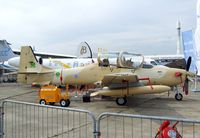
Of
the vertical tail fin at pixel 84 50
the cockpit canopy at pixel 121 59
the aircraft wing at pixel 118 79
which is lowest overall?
the aircraft wing at pixel 118 79

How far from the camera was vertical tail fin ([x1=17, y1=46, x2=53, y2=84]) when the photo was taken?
1588 centimetres

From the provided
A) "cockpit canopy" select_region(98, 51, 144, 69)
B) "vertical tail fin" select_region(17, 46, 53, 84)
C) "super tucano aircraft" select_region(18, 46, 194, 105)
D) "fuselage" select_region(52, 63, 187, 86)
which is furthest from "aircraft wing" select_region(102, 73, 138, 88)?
"vertical tail fin" select_region(17, 46, 53, 84)

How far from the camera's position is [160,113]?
10633 mm

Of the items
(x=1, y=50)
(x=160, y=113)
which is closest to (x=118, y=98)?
(x=160, y=113)

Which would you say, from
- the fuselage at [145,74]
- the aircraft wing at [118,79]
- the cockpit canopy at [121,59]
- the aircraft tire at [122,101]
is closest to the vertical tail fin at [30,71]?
the fuselage at [145,74]

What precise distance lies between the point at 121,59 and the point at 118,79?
1.36m

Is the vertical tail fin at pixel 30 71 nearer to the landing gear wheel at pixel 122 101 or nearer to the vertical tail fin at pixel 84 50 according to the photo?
the landing gear wheel at pixel 122 101

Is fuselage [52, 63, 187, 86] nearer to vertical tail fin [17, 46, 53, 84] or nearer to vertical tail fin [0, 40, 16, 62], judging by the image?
vertical tail fin [17, 46, 53, 84]

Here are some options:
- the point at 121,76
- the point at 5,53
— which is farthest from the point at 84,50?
the point at 121,76

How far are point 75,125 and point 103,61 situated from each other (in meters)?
5.86

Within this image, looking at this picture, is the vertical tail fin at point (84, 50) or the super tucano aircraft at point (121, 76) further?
the vertical tail fin at point (84, 50)

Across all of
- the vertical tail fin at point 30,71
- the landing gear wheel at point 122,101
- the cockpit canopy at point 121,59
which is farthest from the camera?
the vertical tail fin at point 30,71

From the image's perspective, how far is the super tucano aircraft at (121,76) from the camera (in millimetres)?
12172

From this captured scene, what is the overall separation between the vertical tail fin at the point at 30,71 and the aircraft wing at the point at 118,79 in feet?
15.0
